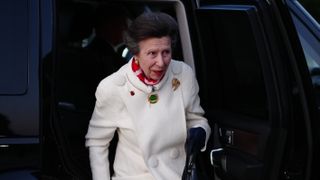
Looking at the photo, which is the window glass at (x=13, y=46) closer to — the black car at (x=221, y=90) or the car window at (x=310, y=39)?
the black car at (x=221, y=90)

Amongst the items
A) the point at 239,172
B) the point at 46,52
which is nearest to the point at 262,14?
the point at 239,172

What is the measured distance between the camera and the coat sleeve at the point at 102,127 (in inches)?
110

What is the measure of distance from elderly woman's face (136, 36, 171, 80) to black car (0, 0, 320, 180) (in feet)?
1.08

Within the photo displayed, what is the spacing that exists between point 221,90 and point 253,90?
270 mm

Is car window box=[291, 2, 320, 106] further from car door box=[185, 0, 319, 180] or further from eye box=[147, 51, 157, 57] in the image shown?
eye box=[147, 51, 157, 57]

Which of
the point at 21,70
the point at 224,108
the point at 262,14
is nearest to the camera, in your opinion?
the point at 21,70

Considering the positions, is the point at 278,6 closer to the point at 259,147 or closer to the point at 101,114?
the point at 259,147

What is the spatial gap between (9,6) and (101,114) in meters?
0.56

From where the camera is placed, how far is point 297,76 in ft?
8.80

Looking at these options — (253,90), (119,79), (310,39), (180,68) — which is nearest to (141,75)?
(119,79)

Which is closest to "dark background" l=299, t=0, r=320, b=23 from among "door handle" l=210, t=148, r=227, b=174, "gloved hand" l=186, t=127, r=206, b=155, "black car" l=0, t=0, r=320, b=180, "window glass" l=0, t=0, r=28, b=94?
"black car" l=0, t=0, r=320, b=180

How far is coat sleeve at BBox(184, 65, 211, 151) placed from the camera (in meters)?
2.90

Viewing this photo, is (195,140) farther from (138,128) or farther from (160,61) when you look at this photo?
(160,61)

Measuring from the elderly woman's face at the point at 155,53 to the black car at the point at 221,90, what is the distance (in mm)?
328
